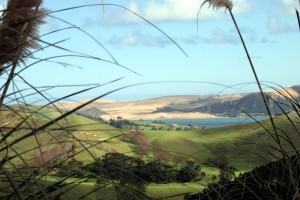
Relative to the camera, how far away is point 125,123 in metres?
3.63

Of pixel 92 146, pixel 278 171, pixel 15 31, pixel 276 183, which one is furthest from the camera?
pixel 278 171

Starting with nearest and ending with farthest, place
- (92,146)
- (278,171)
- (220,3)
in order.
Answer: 1. (92,146)
2. (278,171)
3. (220,3)

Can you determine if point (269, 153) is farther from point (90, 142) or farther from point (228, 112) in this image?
point (90, 142)

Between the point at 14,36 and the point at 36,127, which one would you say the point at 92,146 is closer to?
the point at 36,127

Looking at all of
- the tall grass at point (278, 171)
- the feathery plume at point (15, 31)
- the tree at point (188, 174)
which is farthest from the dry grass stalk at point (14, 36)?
the tall grass at point (278, 171)

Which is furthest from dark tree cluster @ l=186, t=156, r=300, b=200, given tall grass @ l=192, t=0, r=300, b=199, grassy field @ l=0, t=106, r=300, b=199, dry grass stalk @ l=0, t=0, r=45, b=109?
dry grass stalk @ l=0, t=0, r=45, b=109

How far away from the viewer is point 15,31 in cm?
342

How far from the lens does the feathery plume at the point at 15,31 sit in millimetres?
3465

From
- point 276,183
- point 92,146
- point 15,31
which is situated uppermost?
point 15,31

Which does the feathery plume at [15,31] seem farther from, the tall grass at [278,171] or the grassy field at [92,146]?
the tall grass at [278,171]

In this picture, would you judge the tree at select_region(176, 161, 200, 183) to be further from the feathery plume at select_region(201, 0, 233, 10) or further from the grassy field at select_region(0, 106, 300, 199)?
the feathery plume at select_region(201, 0, 233, 10)

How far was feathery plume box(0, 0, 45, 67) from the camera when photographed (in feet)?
11.4

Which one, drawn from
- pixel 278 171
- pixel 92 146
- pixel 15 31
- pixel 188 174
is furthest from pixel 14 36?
pixel 278 171

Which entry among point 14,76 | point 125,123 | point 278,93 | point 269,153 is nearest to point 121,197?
point 125,123
